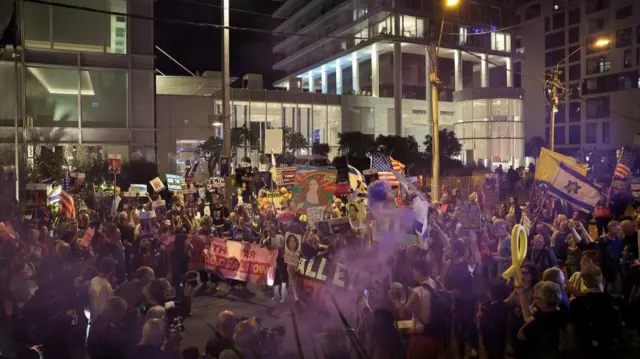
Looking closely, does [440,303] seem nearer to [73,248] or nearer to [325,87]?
[73,248]

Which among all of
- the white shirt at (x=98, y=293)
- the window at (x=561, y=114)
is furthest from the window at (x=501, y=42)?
the white shirt at (x=98, y=293)

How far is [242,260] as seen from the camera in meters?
10.7

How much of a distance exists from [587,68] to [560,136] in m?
10.2

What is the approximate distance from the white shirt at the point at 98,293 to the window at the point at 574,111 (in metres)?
79.9

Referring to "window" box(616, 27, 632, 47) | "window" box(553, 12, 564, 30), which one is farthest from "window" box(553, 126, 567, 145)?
"window" box(553, 12, 564, 30)

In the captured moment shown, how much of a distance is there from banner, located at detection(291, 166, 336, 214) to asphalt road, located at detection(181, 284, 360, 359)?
7.64 feet

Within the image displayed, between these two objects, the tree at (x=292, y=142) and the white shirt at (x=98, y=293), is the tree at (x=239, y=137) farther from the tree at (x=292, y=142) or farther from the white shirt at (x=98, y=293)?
the white shirt at (x=98, y=293)

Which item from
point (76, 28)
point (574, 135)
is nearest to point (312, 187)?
point (76, 28)

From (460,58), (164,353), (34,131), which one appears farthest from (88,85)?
(460,58)

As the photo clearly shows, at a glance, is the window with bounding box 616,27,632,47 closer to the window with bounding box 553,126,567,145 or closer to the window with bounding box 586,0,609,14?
the window with bounding box 586,0,609,14

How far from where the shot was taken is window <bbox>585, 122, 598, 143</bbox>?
73494 millimetres

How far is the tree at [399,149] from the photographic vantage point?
40562mm

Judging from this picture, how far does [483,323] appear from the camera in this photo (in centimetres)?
623

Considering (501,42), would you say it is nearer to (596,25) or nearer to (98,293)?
(596,25)
